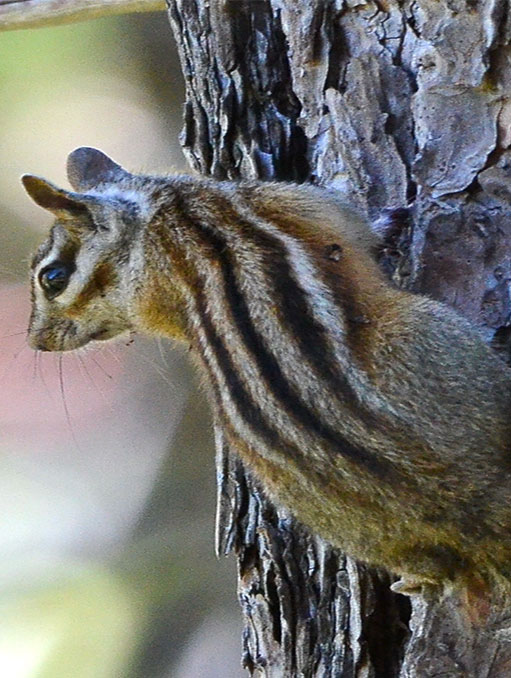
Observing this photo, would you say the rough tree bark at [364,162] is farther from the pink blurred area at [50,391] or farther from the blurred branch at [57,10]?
the pink blurred area at [50,391]

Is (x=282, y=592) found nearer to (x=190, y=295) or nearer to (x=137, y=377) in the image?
(x=190, y=295)

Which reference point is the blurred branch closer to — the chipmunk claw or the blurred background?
the blurred background

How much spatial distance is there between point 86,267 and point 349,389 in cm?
69

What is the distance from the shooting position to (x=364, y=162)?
5.80 ft

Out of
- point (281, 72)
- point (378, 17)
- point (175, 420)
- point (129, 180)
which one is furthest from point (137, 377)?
point (378, 17)

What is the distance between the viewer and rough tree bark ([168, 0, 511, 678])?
5.31 ft

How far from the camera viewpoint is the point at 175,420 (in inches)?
113

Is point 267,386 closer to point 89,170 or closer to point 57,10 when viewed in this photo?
point 89,170

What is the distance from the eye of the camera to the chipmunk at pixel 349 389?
4.59 ft

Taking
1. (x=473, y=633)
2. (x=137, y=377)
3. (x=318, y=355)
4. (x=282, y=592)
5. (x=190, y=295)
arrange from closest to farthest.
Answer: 1. (x=318, y=355)
2. (x=473, y=633)
3. (x=190, y=295)
4. (x=282, y=592)
5. (x=137, y=377)

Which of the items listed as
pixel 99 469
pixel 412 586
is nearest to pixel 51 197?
pixel 412 586

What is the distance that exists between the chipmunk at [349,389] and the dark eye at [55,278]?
228 millimetres

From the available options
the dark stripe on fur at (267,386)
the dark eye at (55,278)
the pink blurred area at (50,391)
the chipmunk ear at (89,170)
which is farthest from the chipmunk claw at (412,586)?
the pink blurred area at (50,391)

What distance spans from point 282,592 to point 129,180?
88cm
